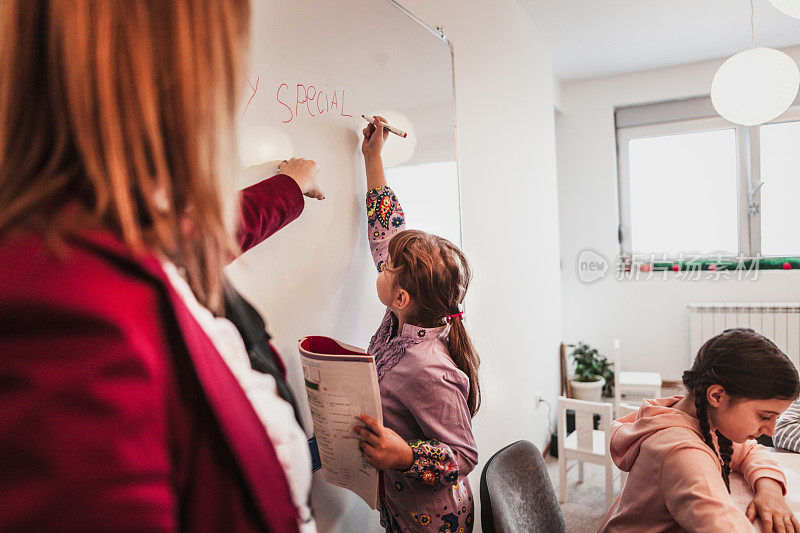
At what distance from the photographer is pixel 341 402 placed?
0.94m

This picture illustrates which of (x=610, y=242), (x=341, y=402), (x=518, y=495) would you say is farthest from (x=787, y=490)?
(x=610, y=242)

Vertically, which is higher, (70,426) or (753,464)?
(70,426)

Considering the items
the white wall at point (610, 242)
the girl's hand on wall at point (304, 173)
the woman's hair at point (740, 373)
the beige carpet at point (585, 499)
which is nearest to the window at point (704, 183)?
the white wall at point (610, 242)

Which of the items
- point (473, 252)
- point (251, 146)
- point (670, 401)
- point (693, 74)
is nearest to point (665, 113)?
point (693, 74)

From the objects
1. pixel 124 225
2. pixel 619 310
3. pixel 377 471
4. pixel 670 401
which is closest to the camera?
pixel 124 225

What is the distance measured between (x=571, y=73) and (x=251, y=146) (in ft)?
13.9

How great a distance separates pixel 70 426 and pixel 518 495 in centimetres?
122

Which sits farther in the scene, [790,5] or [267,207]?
[790,5]

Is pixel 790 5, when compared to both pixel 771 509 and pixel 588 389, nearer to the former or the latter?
pixel 771 509

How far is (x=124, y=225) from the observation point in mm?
370

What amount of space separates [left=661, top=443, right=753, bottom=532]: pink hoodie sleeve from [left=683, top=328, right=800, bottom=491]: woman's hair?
0.15 meters

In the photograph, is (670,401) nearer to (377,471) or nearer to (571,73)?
(377,471)

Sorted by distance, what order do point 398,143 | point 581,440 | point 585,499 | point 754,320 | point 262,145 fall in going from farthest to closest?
point 754,320 → point 585,499 → point 581,440 → point 398,143 → point 262,145

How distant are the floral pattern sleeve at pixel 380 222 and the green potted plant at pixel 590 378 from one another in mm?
3080
